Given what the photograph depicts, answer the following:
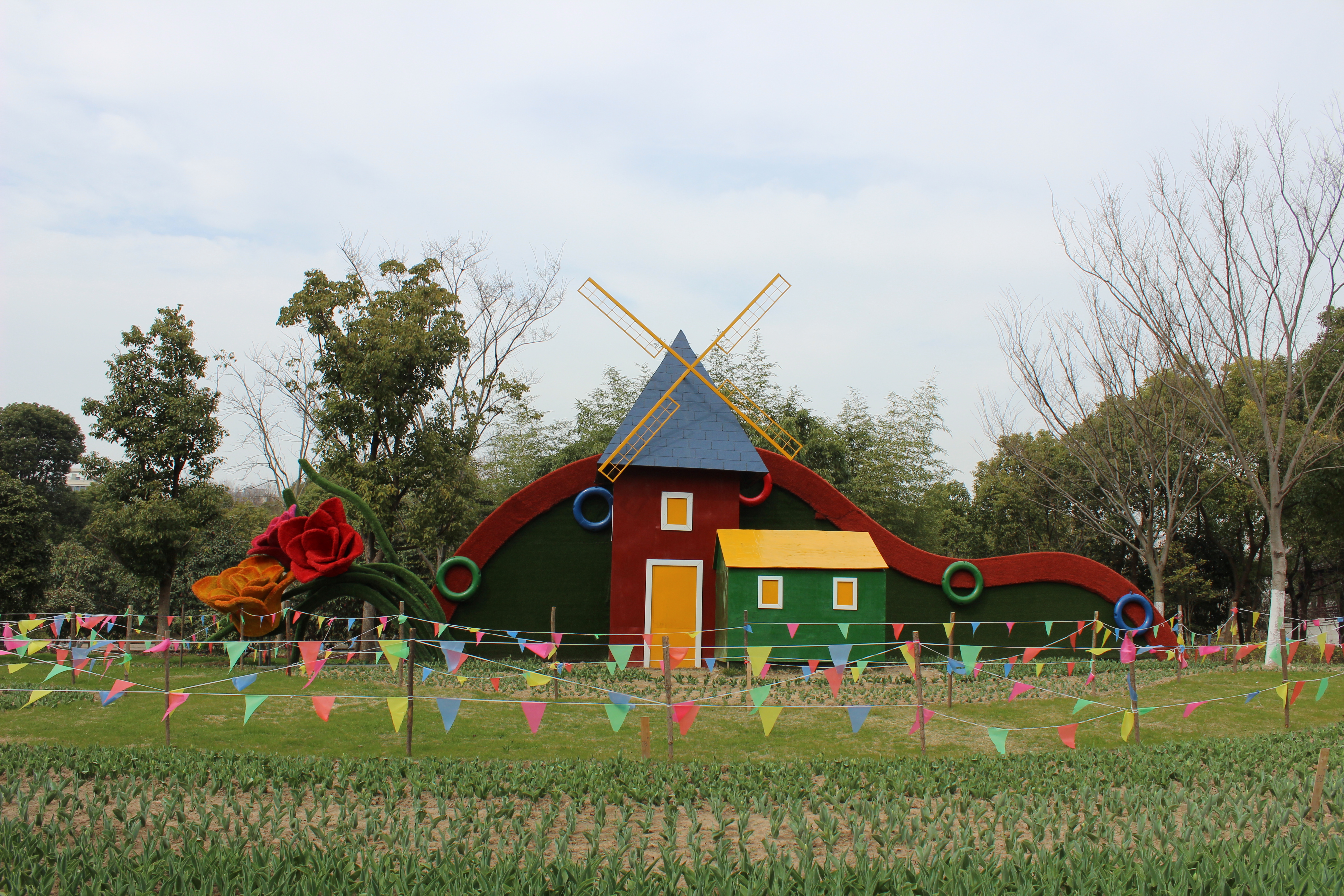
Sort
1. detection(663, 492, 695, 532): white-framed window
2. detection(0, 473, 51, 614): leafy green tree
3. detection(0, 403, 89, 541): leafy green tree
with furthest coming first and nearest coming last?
detection(0, 403, 89, 541): leafy green tree, detection(0, 473, 51, 614): leafy green tree, detection(663, 492, 695, 532): white-framed window

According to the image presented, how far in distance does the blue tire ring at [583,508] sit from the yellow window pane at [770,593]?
3.55m

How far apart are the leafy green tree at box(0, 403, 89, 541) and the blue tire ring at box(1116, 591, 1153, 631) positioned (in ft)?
145

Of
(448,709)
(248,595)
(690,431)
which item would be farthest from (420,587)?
(448,709)

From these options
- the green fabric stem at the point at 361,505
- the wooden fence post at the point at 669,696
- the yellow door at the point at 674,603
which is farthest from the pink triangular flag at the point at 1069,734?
the green fabric stem at the point at 361,505

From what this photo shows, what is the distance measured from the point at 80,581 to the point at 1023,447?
1406 inches

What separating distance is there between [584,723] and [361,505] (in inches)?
308

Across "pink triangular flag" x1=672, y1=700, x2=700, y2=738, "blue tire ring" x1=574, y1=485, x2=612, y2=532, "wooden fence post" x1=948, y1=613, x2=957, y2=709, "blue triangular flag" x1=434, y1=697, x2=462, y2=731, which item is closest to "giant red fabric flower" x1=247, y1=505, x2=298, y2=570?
"blue tire ring" x1=574, y1=485, x2=612, y2=532

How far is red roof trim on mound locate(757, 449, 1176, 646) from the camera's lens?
16.9m

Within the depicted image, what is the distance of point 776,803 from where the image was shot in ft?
21.7

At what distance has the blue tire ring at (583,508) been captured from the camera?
16.8m

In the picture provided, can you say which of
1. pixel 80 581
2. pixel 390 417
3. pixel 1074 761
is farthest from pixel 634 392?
pixel 1074 761

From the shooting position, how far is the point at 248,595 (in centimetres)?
1435

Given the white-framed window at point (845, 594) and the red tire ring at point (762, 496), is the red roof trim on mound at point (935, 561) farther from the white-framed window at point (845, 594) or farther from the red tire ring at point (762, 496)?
the white-framed window at point (845, 594)

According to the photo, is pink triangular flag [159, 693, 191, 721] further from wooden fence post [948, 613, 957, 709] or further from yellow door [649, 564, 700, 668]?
yellow door [649, 564, 700, 668]
